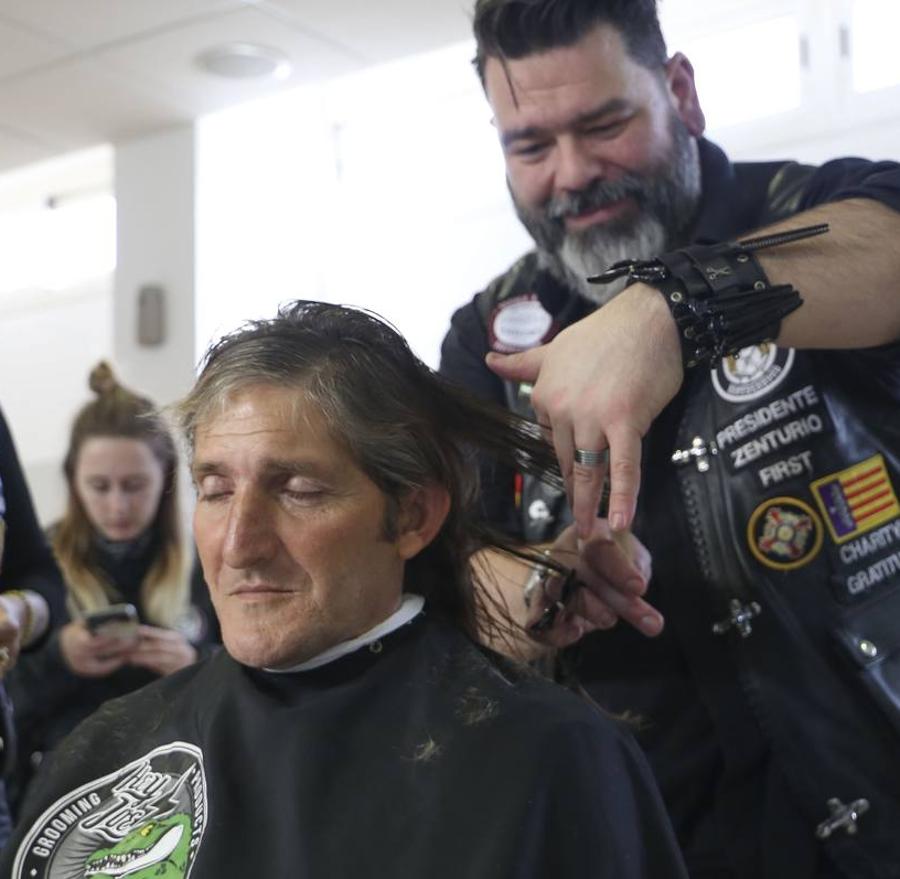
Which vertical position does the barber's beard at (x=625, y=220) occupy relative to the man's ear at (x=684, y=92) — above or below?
below

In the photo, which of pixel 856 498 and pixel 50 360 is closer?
pixel 856 498

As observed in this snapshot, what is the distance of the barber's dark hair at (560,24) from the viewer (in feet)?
6.21

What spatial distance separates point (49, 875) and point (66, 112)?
4.41 meters

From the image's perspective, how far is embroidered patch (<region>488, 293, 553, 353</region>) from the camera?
2023mm

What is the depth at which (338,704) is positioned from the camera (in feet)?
5.18

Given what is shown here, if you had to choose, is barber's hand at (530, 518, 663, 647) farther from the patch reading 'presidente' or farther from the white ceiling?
the white ceiling

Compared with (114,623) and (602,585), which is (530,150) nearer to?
(602,585)

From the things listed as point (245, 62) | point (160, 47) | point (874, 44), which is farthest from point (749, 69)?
point (160, 47)

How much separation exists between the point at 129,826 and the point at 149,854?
0.20ft

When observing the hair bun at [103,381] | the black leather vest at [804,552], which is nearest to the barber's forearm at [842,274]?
the black leather vest at [804,552]

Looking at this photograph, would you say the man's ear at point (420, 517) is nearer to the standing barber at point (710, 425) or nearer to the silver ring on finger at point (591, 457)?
the standing barber at point (710, 425)

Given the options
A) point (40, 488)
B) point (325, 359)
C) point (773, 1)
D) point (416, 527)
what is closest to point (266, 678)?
point (416, 527)

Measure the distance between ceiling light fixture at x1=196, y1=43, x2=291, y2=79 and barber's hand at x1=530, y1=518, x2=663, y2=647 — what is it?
11.8 feet

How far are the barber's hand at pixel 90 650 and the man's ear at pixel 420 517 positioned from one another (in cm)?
148
